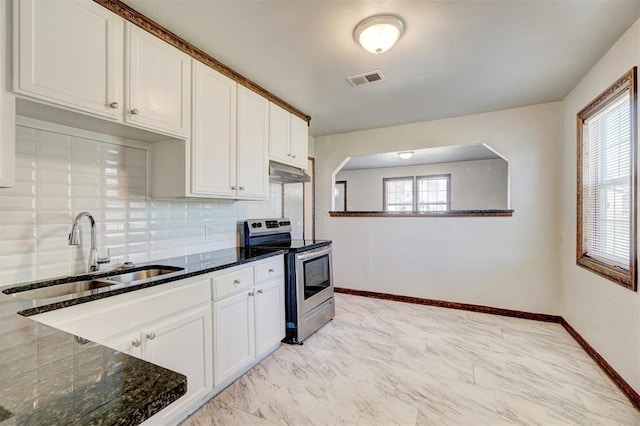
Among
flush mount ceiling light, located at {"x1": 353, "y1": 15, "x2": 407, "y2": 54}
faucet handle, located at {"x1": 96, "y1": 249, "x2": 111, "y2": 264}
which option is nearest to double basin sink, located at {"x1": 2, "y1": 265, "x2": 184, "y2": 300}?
faucet handle, located at {"x1": 96, "y1": 249, "x2": 111, "y2": 264}

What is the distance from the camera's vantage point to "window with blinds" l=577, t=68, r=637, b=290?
203 centimetres

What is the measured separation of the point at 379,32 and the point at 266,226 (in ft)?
6.92

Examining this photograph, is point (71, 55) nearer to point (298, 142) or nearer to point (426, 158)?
point (298, 142)

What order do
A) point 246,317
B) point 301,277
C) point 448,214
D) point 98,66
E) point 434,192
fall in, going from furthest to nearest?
1. point 434,192
2. point 448,214
3. point 301,277
4. point 246,317
5. point 98,66

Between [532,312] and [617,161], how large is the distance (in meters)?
1.91

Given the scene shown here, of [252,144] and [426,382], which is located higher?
[252,144]

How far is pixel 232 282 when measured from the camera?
2129 millimetres

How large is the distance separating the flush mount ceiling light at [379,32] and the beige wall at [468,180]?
16.0 ft

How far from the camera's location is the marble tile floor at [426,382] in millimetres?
1834

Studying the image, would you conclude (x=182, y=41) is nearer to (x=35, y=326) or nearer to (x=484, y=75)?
(x=35, y=326)

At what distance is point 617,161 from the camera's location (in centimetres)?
229

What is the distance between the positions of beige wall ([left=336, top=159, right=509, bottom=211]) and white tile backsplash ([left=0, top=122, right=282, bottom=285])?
207 inches

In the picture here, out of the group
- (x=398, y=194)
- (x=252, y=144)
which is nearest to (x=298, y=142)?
(x=252, y=144)

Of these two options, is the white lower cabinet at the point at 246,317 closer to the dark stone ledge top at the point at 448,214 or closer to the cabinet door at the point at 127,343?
the cabinet door at the point at 127,343
